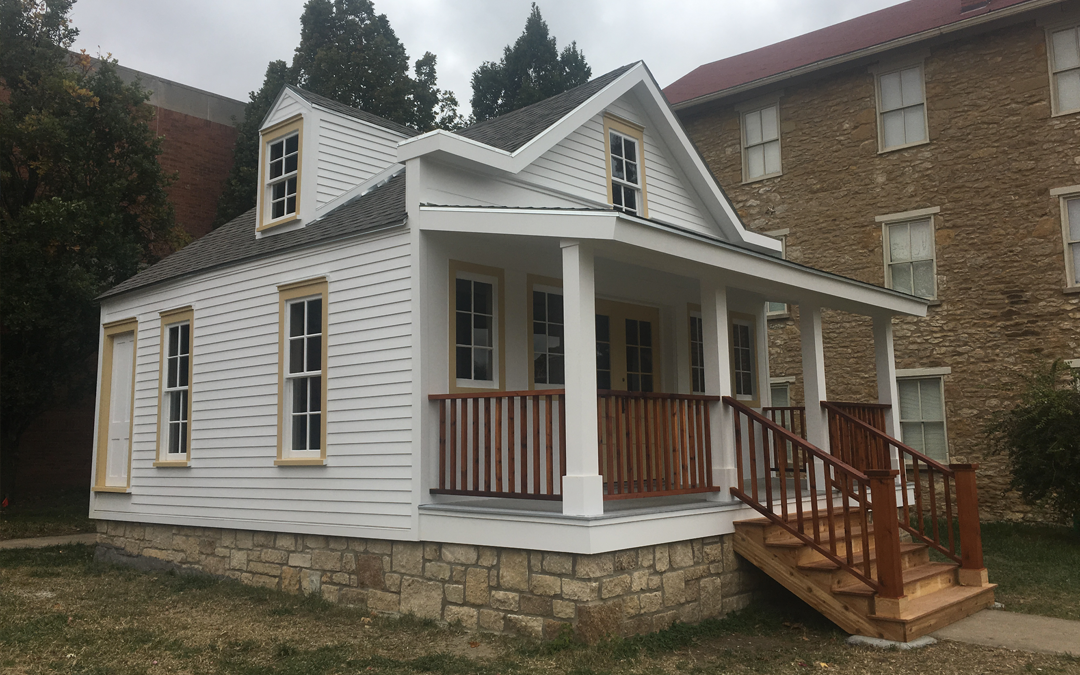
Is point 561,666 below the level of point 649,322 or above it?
below

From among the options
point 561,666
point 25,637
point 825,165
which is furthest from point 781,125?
point 25,637

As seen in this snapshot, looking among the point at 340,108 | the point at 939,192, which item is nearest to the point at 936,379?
the point at 939,192

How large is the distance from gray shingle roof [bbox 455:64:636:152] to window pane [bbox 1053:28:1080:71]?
8.08m

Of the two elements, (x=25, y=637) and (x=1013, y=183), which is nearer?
(x=25, y=637)

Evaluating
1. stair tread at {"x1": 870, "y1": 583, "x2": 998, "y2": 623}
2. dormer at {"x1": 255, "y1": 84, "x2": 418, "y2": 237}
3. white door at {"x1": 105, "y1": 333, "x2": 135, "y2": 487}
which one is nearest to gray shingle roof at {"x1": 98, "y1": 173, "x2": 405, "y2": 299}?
dormer at {"x1": 255, "y1": 84, "x2": 418, "y2": 237}

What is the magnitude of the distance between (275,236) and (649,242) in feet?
17.7

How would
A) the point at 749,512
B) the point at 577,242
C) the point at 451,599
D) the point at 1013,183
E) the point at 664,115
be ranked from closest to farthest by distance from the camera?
the point at 577,242 < the point at 451,599 < the point at 749,512 < the point at 664,115 < the point at 1013,183

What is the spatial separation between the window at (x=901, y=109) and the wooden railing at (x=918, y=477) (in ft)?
21.0

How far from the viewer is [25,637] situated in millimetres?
7016

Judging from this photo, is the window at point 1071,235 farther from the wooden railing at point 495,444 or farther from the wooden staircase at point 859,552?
the wooden railing at point 495,444

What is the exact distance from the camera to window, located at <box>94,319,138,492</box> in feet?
39.0

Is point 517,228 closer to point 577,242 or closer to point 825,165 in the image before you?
point 577,242

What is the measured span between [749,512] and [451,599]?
2.76m

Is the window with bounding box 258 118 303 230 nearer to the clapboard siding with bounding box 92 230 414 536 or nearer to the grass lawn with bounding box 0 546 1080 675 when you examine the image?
the clapboard siding with bounding box 92 230 414 536
